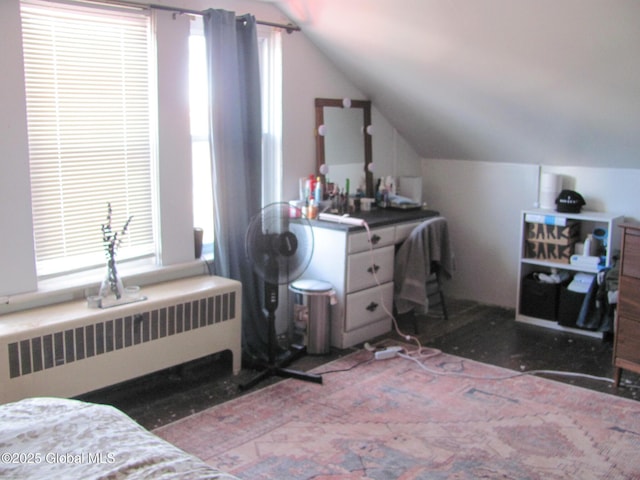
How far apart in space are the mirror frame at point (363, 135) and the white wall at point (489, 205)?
700 mm

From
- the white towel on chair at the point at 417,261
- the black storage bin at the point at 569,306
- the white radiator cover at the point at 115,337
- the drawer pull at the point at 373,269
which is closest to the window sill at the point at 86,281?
the white radiator cover at the point at 115,337

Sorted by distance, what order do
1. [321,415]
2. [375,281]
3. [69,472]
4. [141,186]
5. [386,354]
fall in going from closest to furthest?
[69,472] → [321,415] → [141,186] → [386,354] → [375,281]

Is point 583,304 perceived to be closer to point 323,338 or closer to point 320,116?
point 323,338

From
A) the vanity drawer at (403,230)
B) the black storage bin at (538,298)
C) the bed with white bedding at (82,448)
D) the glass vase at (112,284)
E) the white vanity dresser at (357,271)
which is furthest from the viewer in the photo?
the black storage bin at (538,298)

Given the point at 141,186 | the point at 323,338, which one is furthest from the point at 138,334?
the point at 323,338

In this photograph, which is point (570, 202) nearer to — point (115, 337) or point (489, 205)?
point (489, 205)

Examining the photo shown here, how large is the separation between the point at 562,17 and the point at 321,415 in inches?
86.5

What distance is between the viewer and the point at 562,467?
108 inches

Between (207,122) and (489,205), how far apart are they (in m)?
2.27

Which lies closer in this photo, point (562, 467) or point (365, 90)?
point (562, 467)

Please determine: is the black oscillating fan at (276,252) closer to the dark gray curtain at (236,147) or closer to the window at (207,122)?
the dark gray curtain at (236,147)

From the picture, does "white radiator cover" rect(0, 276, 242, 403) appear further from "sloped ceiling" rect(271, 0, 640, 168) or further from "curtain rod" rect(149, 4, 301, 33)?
"sloped ceiling" rect(271, 0, 640, 168)

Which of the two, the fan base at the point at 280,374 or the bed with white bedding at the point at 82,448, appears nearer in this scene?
the bed with white bedding at the point at 82,448

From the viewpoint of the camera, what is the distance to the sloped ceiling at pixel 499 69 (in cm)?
329
